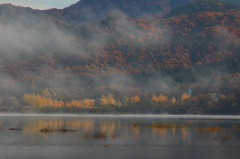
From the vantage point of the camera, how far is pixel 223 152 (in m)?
56.1

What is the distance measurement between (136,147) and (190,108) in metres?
137

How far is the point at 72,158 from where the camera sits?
50469 millimetres

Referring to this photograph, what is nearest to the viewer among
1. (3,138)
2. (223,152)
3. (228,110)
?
(223,152)

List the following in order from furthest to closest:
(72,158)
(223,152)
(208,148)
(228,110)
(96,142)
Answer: (228,110) → (96,142) → (208,148) → (223,152) → (72,158)

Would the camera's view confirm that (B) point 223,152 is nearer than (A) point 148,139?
Yes

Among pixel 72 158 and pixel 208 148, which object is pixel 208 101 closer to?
pixel 208 148

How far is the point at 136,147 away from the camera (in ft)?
202

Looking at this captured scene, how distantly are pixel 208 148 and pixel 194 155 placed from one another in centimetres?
789

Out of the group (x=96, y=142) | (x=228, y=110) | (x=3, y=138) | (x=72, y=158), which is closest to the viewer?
(x=72, y=158)

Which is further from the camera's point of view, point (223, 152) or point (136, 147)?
point (136, 147)

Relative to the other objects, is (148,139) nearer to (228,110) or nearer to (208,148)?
(208,148)

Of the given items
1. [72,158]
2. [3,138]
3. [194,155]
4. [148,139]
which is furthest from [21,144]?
[194,155]

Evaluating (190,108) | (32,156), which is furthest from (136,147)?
(190,108)

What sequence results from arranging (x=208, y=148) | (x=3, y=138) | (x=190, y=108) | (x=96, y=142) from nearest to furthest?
(x=208, y=148) < (x=96, y=142) < (x=3, y=138) < (x=190, y=108)
